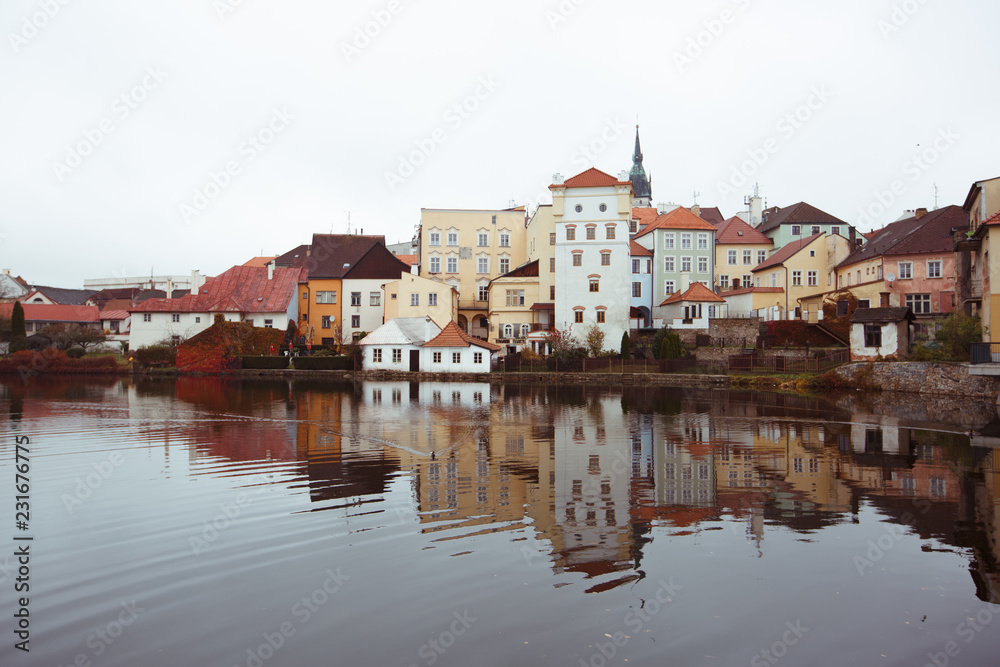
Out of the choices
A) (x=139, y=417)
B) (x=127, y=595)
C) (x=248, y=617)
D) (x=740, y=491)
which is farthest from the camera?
(x=139, y=417)

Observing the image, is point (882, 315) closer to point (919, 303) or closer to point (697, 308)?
point (919, 303)

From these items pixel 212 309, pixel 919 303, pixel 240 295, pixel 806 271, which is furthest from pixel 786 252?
pixel 212 309

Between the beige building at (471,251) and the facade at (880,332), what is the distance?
32500mm

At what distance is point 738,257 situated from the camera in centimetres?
6431

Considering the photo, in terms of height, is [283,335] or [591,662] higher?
[283,335]

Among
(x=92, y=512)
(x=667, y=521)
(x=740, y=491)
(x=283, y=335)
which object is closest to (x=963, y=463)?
(x=740, y=491)

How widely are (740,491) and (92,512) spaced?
11.5 meters

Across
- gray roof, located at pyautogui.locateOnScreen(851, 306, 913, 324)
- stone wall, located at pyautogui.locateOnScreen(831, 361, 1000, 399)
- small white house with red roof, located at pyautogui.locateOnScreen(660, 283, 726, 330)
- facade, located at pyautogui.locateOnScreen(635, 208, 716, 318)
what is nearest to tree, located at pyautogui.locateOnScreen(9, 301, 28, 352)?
small white house with red roof, located at pyautogui.locateOnScreen(660, 283, 726, 330)

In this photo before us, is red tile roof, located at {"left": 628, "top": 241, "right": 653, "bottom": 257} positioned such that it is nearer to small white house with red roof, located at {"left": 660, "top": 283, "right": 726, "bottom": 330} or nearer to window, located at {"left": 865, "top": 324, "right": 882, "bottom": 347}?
small white house with red roof, located at {"left": 660, "top": 283, "right": 726, "bottom": 330}

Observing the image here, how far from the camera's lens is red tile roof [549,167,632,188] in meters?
54.1

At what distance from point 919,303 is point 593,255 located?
23.5m

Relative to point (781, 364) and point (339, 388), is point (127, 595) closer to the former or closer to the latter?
point (339, 388)

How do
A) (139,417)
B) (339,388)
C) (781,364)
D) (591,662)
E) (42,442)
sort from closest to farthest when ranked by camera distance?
(591,662) → (42,442) → (139,417) → (339,388) → (781,364)

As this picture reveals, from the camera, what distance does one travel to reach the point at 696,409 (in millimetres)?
28594
